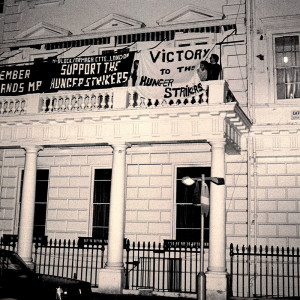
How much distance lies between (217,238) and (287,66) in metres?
7.65

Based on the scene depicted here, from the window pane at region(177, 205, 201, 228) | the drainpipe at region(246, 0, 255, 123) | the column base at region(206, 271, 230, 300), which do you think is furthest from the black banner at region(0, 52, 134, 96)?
the column base at region(206, 271, 230, 300)

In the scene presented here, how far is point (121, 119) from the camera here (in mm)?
15359

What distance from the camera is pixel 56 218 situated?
18.9 metres

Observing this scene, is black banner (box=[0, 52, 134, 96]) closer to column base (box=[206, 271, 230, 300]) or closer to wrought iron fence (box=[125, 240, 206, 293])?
wrought iron fence (box=[125, 240, 206, 293])

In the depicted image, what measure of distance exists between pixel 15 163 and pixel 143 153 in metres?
5.69

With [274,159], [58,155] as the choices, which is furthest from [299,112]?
[58,155]

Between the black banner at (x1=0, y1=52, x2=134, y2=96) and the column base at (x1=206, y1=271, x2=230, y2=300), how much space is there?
686 centimetres

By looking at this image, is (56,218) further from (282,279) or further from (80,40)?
(282,279)

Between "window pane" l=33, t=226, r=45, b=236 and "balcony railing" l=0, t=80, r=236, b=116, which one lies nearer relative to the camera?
"balcony railing" l=0, t=80, r=236, b=116

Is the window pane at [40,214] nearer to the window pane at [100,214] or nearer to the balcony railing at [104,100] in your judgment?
the window pane at [100,214]

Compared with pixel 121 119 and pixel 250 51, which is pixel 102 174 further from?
pixel 250 51

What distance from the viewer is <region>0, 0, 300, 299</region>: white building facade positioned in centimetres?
1488

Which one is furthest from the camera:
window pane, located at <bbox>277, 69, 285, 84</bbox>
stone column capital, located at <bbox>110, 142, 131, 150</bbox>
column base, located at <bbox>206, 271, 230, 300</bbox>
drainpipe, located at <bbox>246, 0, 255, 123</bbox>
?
window pane, located at <bbox>277, 69, 285, 84</bbox>

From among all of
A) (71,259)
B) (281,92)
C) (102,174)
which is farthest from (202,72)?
(71,259)
